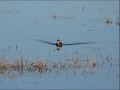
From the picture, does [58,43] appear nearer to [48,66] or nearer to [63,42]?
[63,42]

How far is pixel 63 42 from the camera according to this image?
1806 centimetres

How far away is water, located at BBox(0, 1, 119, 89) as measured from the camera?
1190 centimetres

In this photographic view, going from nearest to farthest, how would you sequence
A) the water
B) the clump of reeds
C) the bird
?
the water → the clump of reeds → the bird

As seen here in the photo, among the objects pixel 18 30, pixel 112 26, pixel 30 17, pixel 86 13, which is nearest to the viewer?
pixel 18 30

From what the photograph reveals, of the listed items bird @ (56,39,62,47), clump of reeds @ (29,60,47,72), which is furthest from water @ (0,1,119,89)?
bird @ (56,39,62,47)

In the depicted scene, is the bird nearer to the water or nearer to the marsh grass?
the water

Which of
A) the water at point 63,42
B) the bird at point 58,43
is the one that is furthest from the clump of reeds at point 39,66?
the bird at point 58,43

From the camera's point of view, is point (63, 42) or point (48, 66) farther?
point (63, 42)

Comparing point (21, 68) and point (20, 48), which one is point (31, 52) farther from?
point (21, 68)

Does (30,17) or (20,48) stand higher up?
(30,17)

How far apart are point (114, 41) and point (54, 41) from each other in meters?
2.60

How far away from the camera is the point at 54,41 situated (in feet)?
59.7

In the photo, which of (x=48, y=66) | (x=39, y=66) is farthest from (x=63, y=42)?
(x=39, y=66)

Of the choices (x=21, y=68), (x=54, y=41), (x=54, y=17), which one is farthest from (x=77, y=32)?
(x=21, y=68)
